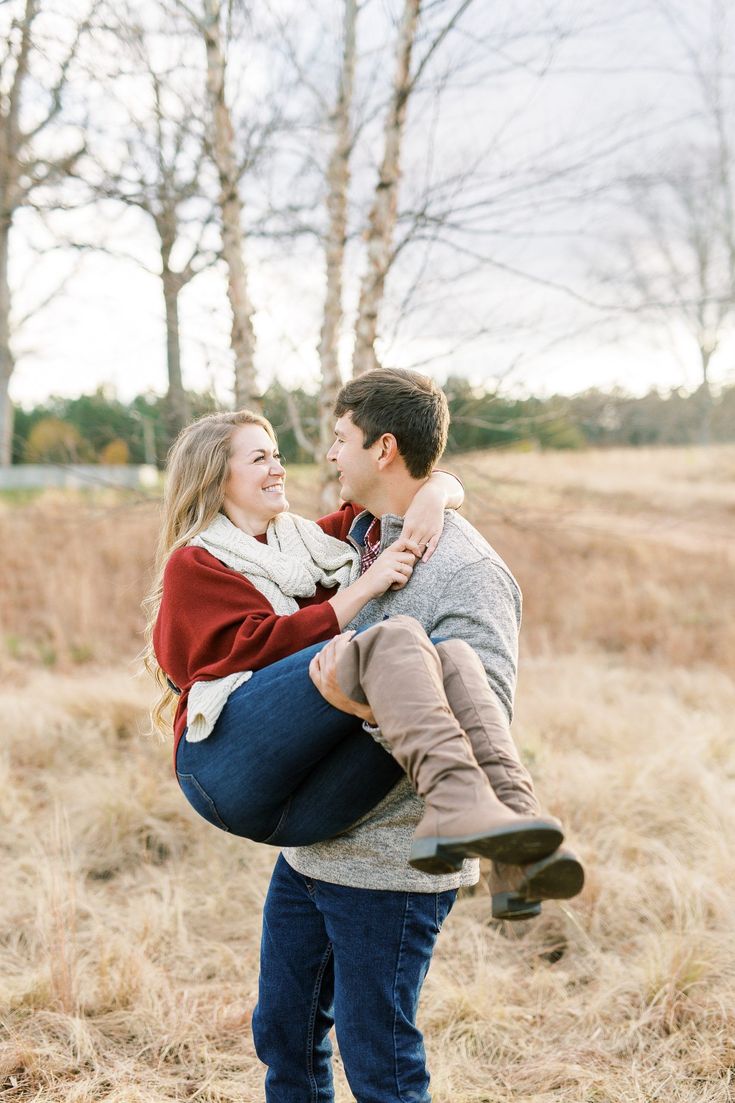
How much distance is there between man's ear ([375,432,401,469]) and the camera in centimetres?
212

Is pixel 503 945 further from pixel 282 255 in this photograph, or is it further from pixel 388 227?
pixel 282 255

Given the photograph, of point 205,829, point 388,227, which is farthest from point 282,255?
point 205,829

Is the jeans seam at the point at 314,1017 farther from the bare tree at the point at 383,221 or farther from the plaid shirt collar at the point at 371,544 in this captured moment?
the bare tree at the point at 383,221

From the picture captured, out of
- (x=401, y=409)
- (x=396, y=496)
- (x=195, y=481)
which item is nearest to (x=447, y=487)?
(x=396, y=496)

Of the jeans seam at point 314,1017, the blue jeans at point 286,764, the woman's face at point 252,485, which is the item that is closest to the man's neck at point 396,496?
the woman's face at point 252,485

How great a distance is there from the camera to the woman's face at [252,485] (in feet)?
7.45

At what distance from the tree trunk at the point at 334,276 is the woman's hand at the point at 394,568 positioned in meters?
2.38

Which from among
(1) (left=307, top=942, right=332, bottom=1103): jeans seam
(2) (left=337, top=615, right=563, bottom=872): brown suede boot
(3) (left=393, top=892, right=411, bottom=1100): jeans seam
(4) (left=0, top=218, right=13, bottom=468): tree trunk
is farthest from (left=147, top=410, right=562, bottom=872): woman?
(4) (left=0, top=218, right=13, bottom=468): tree trunk

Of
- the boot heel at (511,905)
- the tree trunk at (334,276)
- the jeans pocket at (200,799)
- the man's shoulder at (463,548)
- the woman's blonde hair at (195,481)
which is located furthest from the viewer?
the tree trunk at (334,276)

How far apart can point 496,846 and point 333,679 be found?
1.39ft

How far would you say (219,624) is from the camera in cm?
192

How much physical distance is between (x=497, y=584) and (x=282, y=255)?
3.49 metres

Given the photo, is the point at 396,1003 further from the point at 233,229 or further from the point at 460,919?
the point at 233,229

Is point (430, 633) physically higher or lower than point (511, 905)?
higher
